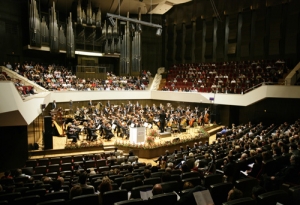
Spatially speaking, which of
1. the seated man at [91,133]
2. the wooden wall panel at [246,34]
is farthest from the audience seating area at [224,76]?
the seated man at [91,133]

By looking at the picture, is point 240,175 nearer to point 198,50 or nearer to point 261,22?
point 261,22

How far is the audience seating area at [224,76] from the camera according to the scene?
14102mm

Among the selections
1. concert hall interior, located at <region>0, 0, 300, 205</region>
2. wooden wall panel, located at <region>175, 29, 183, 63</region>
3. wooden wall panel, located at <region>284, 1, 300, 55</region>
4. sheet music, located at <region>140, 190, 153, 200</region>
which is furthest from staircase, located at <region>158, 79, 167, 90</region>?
sheet music, located at <region>140, 190, 153, 200</region>

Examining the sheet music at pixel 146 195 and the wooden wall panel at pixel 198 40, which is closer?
the sheet music at pixel 146 195

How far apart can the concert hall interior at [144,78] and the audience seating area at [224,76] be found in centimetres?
8

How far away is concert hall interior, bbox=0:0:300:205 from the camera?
976 centimetres

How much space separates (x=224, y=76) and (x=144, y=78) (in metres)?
6.74

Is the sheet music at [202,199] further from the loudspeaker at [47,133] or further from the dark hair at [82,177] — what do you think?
the loudspeaker at [47,133]

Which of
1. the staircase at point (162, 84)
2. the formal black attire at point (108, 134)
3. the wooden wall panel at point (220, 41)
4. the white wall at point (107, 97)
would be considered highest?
the wooden wall panel at point (220, 41)

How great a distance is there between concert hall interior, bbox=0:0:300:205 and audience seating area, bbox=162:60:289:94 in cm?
8

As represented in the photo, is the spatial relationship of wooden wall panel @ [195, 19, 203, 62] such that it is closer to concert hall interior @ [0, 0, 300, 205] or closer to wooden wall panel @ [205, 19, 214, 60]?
concert hall interior @ [0, 0, 300, 205]

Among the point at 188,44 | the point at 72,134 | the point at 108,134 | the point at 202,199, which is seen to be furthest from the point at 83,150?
the point at 188,44

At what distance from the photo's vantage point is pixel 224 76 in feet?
52.6

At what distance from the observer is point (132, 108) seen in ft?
51.8
